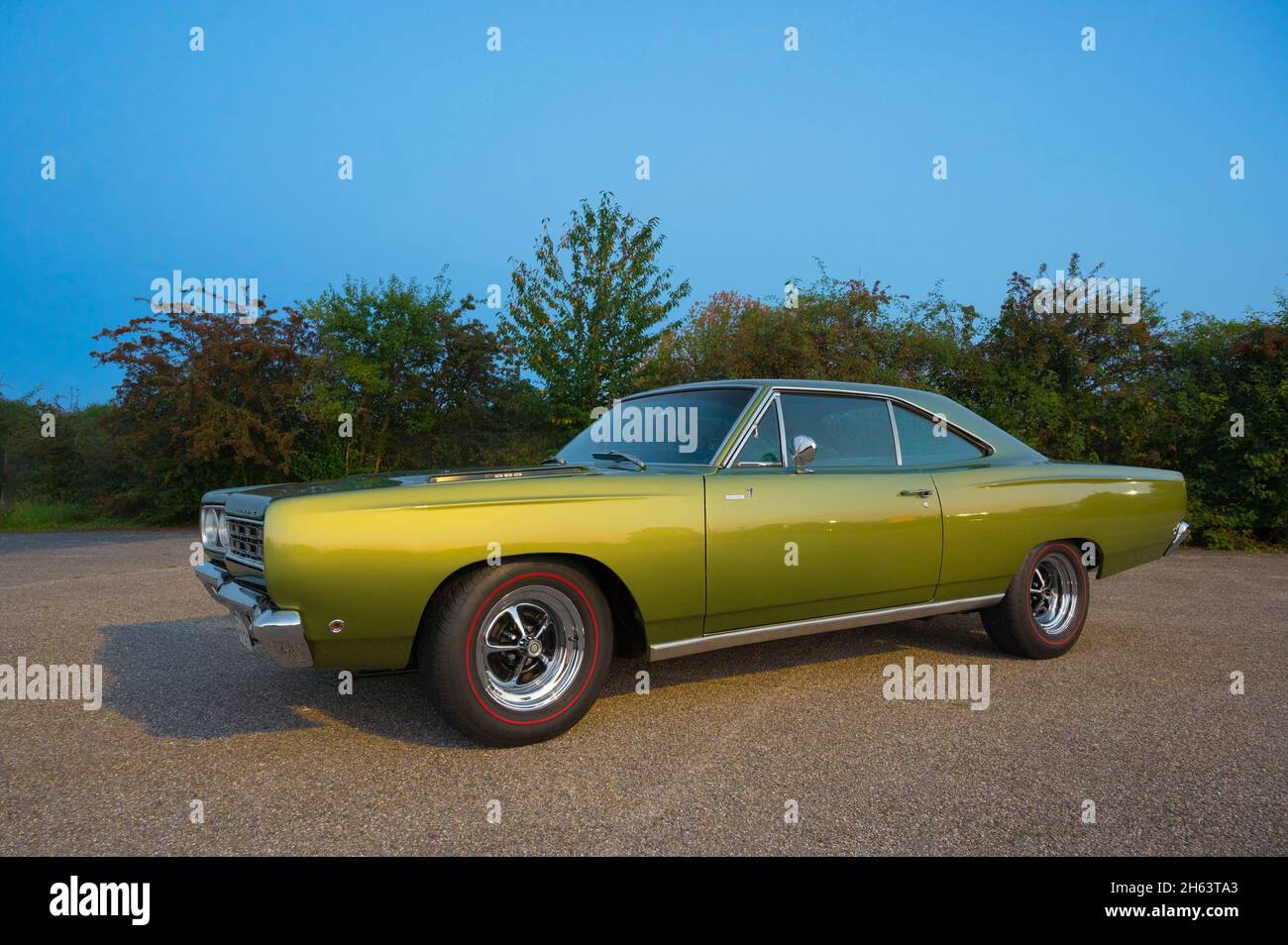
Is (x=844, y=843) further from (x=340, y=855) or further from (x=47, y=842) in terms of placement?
(x=47, y=842)

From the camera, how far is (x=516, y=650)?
3428mm

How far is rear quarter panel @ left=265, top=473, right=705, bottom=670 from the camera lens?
9.98ft

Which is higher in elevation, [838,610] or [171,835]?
[838,610]

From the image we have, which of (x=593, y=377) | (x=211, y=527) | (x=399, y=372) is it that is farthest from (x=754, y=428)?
(x=399, y=372)

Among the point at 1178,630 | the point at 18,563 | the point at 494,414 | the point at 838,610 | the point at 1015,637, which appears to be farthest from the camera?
the point at 494,414

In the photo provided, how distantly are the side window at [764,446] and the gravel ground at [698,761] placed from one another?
1165 mm

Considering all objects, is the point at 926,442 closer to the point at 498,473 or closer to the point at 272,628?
the point at 498,473

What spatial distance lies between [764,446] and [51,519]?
20.1 meters

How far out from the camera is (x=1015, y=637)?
4.82 metres

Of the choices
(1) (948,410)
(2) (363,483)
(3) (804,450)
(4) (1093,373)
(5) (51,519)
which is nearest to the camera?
(2) (363,483)

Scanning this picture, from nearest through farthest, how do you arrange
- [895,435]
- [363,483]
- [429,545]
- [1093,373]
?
[429,545] < [363,483] < [895,435] < [1093,373]

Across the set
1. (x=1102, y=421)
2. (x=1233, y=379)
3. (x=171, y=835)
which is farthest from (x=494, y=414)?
(x=171, y=835)

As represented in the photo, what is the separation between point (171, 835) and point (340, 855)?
0.59m
